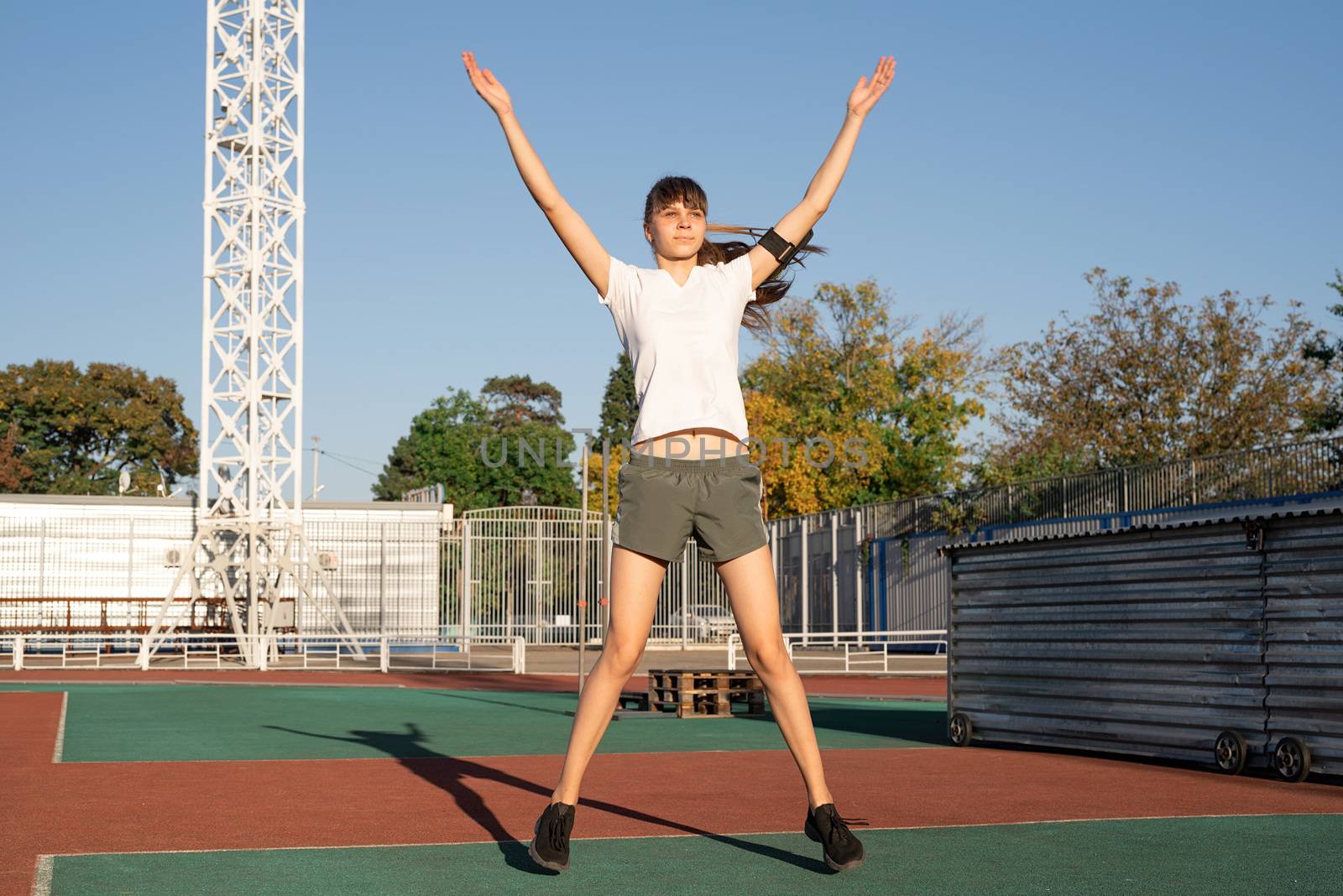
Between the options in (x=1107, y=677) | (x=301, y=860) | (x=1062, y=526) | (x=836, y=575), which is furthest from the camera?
(x=836, y=575)

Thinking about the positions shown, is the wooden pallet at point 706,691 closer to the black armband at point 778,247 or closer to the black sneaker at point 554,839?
the black sneaker at point 554,839

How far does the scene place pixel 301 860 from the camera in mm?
5582

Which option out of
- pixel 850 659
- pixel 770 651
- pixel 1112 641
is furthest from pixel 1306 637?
pixel 850 659

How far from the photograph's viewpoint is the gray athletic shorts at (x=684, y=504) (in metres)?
4.99

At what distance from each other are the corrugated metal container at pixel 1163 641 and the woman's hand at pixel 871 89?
4.74 meters

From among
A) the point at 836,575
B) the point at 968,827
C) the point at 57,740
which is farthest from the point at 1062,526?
the point at 968,827

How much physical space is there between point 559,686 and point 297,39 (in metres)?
14.9

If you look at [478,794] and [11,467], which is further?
[11,467]

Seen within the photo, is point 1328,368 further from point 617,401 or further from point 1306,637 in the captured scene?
point 617,401

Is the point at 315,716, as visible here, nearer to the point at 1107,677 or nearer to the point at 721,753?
the point at 721,753

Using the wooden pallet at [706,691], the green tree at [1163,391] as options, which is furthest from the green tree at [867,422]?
the wooden pallet at [706,691]

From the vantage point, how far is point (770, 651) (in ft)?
16.6

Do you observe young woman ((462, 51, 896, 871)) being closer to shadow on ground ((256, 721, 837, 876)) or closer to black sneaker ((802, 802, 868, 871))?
black sneaker ((802, 802, 868, 871))

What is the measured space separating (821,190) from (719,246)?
0.50 metres
